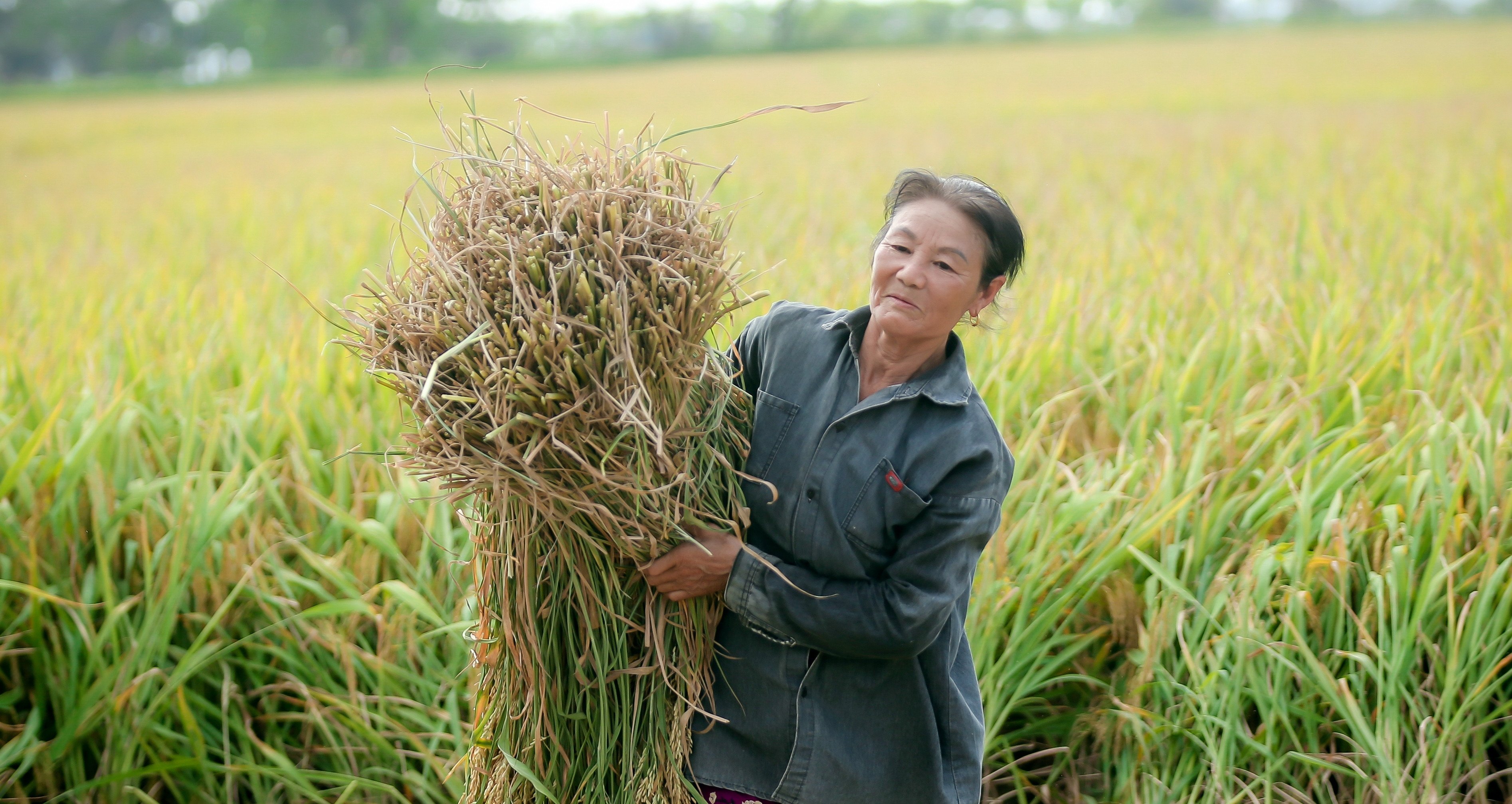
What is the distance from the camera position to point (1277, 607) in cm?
175

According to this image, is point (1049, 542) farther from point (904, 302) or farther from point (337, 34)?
point (337, 34)

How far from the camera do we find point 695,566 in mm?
1208

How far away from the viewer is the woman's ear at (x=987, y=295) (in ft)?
4.08

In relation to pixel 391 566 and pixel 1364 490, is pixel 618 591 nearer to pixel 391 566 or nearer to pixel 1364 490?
pixel 391 566

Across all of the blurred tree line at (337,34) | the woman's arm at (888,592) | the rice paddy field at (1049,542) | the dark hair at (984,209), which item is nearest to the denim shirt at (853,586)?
the woman's arm at (888,592)

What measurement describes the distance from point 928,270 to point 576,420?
0.45 metres

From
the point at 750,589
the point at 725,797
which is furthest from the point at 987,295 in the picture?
the point at 725,797

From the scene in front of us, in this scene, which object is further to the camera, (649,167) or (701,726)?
(701,726)

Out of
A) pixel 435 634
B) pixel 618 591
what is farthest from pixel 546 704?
pixel 435 634

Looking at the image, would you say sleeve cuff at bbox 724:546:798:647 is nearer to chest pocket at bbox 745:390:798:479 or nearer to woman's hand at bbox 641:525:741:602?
woman's hand at bbox 641:525:741:602

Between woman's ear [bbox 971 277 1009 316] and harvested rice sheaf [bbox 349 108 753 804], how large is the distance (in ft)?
0.98

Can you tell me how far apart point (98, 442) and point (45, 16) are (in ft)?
124

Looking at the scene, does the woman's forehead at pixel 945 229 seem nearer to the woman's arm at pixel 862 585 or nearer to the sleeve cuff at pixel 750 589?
the woman's arm at pixel 862 585

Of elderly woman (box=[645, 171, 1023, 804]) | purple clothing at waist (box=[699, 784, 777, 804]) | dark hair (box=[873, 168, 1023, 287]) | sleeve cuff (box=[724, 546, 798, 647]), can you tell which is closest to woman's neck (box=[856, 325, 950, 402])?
elderly woman (box=[645, 171, 1023, 804])
